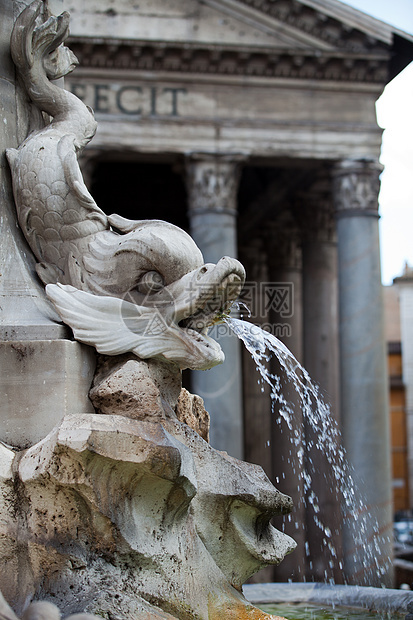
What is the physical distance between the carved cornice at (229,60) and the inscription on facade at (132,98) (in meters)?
0.36

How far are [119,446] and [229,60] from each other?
15218 millimetres

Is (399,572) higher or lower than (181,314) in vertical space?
lower

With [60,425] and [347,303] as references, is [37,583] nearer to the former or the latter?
[60,425]

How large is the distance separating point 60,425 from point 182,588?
34.2 inches

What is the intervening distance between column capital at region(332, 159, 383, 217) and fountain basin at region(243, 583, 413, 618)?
1137cm

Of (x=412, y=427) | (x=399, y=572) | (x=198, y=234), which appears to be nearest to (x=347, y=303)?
(x=198, y=234)

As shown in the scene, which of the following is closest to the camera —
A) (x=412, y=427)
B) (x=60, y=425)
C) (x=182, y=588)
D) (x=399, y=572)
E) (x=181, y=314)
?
(x=60, y=425)

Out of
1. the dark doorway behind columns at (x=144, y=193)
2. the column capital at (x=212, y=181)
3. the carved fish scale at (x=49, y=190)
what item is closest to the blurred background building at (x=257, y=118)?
the column capital at (x=212, y=181)

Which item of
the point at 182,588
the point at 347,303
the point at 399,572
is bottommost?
the point at 399,572

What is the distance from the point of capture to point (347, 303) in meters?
17.8

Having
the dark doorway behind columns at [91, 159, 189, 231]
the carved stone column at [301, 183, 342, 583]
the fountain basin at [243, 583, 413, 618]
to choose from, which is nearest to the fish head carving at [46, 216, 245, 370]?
the fountain basin at [243, 583, 413, 618]

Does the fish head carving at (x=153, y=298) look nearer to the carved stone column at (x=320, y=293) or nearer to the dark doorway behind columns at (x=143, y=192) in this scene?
the carved stone column at (x=320, y=293)

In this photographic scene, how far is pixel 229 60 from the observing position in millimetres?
17766

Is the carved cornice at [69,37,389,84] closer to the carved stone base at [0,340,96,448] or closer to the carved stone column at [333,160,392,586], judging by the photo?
the carved stone column at [333,160,392,586]
